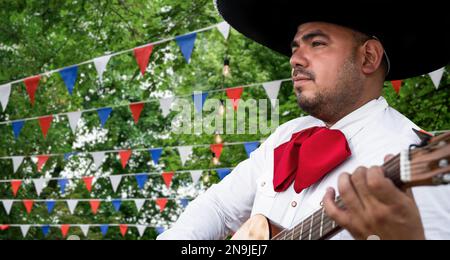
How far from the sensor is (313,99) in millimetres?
2559

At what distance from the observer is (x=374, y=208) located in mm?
1632

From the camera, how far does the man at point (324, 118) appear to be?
7.64ft

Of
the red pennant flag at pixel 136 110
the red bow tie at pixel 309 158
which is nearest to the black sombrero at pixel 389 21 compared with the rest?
the red bow tie at pixel 309 158

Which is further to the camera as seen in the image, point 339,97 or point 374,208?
point 339,97

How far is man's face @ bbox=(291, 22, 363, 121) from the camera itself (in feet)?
8.43

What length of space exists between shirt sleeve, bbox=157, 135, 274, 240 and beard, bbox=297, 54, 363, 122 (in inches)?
13.0

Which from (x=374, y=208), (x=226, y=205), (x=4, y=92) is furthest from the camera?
(x=4, y=92)

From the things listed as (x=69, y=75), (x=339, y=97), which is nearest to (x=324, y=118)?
(x=339, y=97)

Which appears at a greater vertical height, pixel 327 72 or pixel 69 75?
pixel 327 72

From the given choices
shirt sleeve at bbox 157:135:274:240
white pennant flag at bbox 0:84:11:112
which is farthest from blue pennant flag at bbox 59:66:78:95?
shirt sleeve at bbox 157:135:274:240

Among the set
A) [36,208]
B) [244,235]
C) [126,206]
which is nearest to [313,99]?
[244,235]

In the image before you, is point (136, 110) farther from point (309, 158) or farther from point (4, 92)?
point (309, 158)

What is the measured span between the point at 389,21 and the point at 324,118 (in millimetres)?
493

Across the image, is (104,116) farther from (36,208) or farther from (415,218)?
(36,208)
